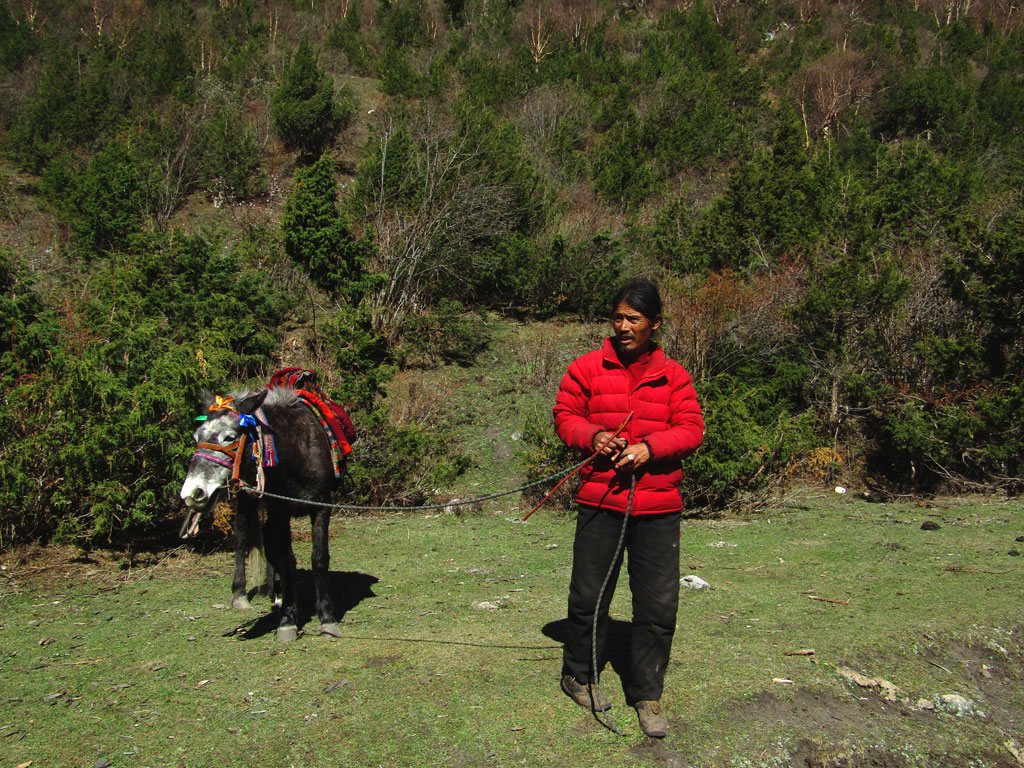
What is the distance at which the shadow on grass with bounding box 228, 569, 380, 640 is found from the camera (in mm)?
4953

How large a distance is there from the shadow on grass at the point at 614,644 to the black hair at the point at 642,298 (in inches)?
63.7

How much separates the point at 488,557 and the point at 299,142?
28421mm

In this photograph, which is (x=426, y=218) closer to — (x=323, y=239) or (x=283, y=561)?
(x=323, y=239)

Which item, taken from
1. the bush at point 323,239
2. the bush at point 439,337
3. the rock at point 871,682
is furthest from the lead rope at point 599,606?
the bush at point 439,337

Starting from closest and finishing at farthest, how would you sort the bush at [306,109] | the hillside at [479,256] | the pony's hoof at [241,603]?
the pony's hoof at [241,603] < the hillside at [479,256] < the bush at [306,109]

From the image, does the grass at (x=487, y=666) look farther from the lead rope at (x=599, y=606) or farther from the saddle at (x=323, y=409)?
the saddle at (x=323, y=409)

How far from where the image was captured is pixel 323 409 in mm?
5195

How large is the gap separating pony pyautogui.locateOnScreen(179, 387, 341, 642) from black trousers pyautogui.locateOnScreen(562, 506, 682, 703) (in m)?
2.03

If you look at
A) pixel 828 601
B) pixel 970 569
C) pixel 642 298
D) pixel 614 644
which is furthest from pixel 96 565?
pixel 970 569

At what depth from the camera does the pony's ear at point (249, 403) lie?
14.0 ft

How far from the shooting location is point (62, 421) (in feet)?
20.6

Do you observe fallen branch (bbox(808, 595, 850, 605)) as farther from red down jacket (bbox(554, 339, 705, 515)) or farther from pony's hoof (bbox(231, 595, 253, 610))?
pony's hoof (bbox(231, 595, 253, 610))

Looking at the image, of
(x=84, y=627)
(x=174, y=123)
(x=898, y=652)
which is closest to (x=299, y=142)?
(x=174, y=123)

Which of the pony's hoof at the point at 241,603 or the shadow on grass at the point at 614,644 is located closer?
the shadow on grass at the point at 614,644
